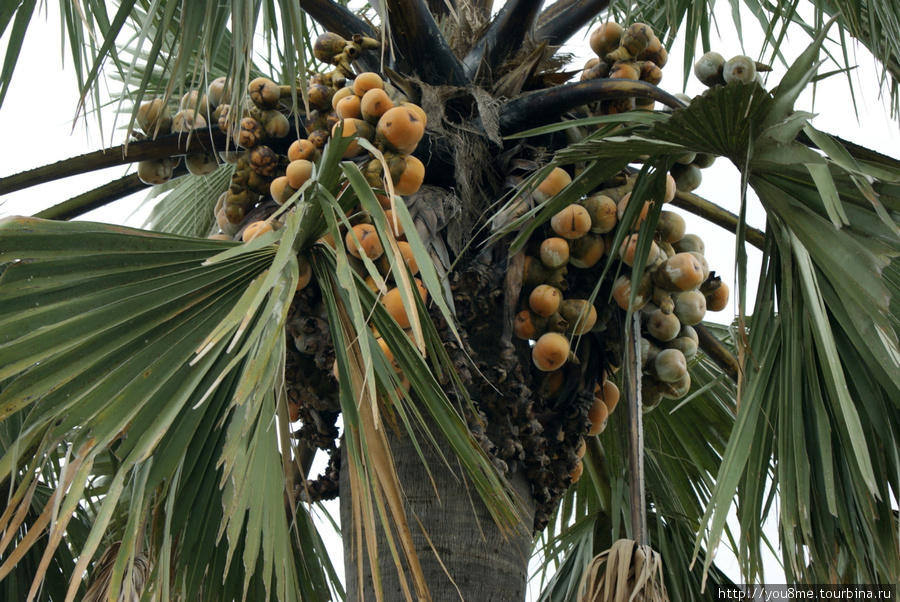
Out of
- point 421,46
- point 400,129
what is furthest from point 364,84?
point 421,46

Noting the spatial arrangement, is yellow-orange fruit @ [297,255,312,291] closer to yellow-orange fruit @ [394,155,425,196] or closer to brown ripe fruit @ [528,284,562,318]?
yellow-orange fruit @ [394,155,425,196]

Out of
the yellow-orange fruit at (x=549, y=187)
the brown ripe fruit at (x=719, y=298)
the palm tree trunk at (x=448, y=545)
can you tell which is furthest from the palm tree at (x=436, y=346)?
the brown ripe fruit at (x=719, y=298)

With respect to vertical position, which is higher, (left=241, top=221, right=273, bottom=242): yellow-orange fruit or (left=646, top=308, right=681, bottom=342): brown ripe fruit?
(left=241, top=221, right=273, bottom=242): yellow-orange fruit

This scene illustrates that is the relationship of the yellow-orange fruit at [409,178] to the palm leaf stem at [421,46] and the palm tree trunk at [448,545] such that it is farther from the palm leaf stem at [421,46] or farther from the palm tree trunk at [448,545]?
the palm tree trunk at [448,545]

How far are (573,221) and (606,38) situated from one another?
0.72 metres

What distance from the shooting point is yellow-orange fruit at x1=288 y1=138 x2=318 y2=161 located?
8.07 feet

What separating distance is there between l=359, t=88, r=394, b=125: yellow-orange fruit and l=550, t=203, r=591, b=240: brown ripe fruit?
21.9 inches

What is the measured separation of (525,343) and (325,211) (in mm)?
987

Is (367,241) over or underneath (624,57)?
underneath

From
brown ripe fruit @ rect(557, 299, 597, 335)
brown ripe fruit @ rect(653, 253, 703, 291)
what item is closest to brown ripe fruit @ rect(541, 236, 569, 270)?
brown ripe fruit @ rect(557, 299, 597, 335)

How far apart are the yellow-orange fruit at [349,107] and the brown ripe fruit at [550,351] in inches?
31.8

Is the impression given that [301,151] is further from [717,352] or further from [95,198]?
[717,352]

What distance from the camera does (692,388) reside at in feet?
11.9

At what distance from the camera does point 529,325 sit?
2.48 m
